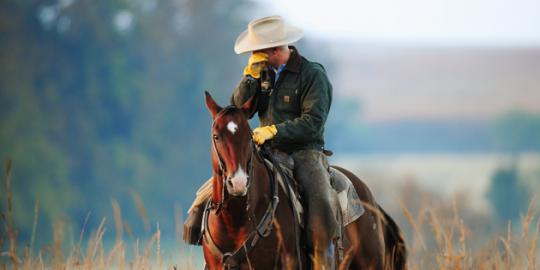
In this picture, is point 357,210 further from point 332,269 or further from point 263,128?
point 263,128

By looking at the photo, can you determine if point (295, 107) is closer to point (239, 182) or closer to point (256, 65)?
point (256, 65)

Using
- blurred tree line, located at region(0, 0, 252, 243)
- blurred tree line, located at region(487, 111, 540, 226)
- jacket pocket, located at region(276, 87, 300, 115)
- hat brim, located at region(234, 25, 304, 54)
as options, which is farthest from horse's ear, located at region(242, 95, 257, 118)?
blurred tree line, located at region(0, 0, 252, 243)

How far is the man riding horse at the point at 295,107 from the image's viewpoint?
8.20m

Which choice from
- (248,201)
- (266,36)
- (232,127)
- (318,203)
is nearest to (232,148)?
(232,127)

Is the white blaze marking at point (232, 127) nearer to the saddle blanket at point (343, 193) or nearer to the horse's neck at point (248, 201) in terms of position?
the horse's neck at point (248, 201)

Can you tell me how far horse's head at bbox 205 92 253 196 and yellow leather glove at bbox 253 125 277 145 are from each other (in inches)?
11.3

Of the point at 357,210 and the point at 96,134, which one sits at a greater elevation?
the point at 357,210

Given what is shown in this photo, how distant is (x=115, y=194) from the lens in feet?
236

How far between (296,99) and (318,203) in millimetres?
875

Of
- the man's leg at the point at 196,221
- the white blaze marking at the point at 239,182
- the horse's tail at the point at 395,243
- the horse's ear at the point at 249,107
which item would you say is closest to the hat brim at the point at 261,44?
the horse's ear at the point at 249,107

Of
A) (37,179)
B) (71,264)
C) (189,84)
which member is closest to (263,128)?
(71,264)

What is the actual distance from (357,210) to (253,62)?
1.57 meters

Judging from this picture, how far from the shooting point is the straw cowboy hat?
8375 mm

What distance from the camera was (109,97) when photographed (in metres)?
74.1
